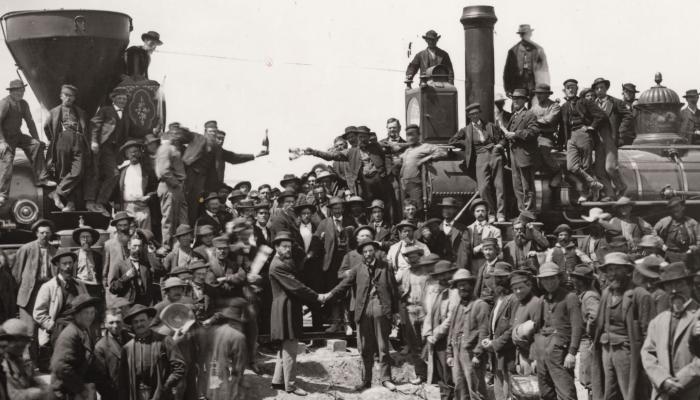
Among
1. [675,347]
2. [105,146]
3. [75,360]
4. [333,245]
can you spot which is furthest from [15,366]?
[105,146]

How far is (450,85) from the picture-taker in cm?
2030

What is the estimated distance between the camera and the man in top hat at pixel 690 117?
75.3ft

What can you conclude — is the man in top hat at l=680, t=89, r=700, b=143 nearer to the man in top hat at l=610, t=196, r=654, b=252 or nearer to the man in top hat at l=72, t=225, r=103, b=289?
the man in top hat at l=610, t=196, r=654, b=252

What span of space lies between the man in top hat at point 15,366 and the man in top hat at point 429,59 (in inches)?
418

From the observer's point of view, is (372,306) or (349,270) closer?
(372,306)

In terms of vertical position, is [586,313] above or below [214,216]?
below

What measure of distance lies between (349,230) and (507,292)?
3.11 m

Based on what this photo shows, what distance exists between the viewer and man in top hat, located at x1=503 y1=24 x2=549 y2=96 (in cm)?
2031

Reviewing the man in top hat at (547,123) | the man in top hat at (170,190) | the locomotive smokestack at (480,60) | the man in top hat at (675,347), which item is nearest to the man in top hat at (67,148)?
the man in top hat at (170,190)

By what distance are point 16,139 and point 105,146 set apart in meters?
1.25

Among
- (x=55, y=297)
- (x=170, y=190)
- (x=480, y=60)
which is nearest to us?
(x=55, y=297)

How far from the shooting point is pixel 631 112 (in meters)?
21.5

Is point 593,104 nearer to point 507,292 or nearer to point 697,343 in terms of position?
point 507,292

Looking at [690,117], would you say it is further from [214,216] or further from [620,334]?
[620,334]
